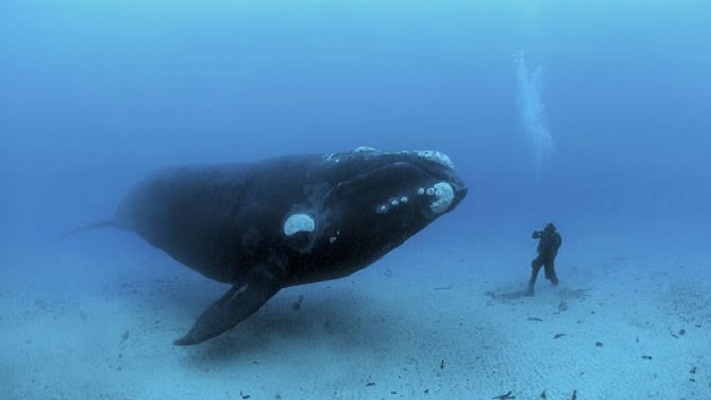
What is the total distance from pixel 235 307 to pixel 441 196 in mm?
3674

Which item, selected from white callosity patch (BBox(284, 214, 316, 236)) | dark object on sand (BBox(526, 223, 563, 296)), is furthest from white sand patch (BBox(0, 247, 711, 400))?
white callosity patch (BBox(284, 214, 316, 236))

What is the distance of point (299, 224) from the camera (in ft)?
30.6

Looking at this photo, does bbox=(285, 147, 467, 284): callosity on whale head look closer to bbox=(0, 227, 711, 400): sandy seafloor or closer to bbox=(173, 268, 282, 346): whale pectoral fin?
bbox=(173, 268, 282, 346): whale pectoral fin

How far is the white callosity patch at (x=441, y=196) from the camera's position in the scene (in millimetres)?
8891

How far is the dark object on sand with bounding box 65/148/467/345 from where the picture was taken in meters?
9.07

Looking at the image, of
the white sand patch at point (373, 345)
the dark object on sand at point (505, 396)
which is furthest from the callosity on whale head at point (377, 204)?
the dark object on sand at point (505, 396)

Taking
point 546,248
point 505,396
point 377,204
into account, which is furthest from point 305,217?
point 546,248

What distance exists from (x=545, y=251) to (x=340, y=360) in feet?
21.8

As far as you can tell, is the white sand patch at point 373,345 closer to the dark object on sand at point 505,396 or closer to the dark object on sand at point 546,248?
the dark object on sand at point 505,396

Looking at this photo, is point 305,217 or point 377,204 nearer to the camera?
point 377,204

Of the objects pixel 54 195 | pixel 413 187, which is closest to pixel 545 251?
pixel 413 187

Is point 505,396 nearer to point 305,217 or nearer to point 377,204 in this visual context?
point 377,204

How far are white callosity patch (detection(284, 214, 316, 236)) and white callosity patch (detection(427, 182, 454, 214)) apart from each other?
6.50ft

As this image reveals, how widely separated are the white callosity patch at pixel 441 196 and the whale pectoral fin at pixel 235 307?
115 inches
